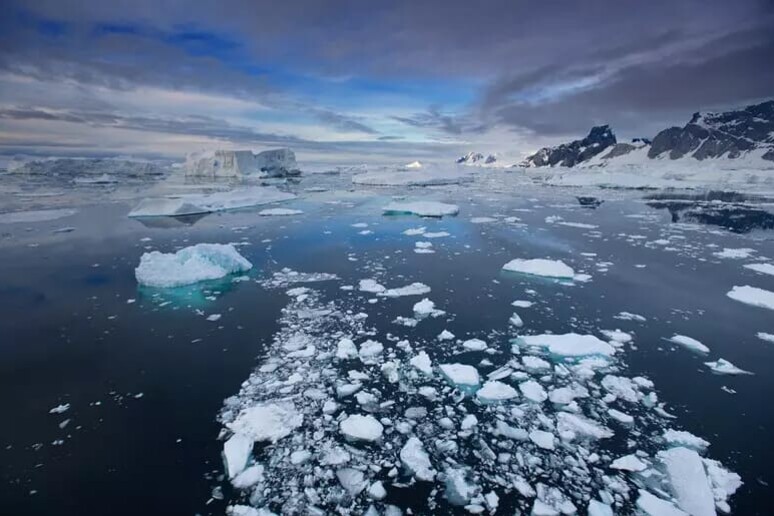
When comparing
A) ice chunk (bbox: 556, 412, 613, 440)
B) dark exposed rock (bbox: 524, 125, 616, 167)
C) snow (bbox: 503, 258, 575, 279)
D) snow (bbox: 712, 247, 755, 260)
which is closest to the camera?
ice chunk (bbox: 556, 412, 613, 440)

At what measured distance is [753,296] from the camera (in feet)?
19.3

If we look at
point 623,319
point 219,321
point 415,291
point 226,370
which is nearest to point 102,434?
point 226,370

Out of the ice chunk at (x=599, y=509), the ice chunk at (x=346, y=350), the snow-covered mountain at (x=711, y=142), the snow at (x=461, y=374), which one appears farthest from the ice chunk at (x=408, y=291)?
the snow-covered mountain at (x=711, y=142)

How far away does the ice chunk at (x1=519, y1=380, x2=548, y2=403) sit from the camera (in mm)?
3404

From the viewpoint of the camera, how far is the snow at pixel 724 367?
12.6 ft

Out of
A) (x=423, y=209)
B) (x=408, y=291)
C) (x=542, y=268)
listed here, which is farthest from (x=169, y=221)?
(x=542, y=268)

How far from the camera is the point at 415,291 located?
20.0 ft

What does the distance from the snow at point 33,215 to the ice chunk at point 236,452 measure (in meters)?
13.8

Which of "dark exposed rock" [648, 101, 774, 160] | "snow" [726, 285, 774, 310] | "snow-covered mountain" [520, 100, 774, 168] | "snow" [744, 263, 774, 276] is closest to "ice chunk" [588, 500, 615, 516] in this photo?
"snow" [726, 285, 774, 310]

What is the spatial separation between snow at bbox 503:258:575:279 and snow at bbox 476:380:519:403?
3797 mm

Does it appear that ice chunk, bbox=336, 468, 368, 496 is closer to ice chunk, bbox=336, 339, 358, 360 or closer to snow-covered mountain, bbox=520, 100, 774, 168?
ice chunk, bbox=336, 339, 358, 360

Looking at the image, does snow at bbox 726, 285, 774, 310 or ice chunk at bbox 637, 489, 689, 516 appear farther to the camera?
snow at bbox 726, 285, 774, 310

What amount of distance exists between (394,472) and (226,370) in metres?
2.03

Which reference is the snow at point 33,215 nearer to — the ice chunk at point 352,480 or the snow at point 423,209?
the snow at point 423,209
